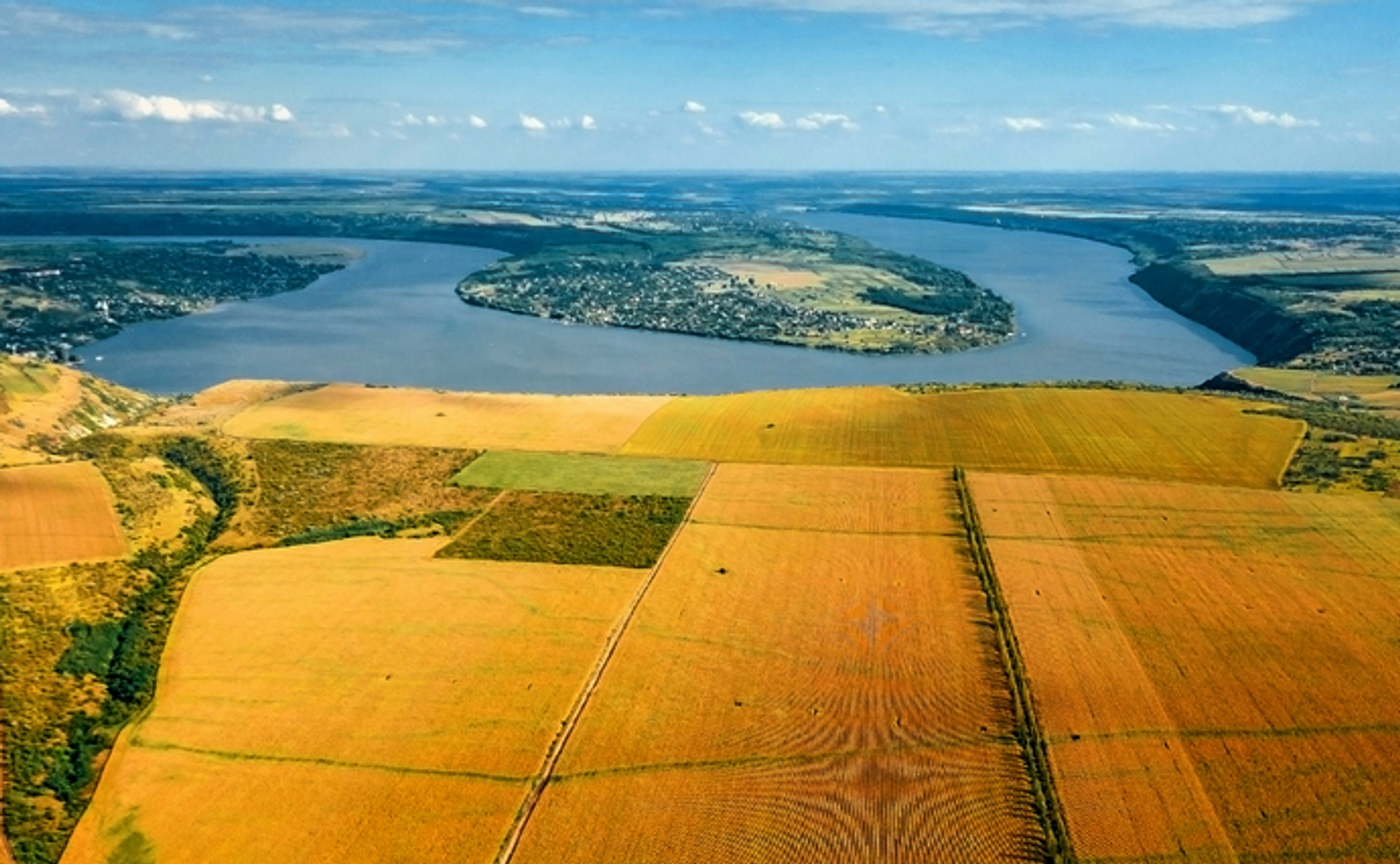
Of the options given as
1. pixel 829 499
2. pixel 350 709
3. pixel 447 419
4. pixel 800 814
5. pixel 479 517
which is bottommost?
pixel 350 709

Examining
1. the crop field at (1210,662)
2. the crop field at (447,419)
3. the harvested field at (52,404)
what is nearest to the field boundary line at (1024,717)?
the crop field at (1210,662)

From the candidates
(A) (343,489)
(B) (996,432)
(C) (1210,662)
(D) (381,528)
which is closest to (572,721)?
(D) (381,528)

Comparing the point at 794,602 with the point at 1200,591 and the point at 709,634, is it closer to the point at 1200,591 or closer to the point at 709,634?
the point at 709,634

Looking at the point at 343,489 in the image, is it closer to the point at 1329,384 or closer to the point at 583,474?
the point at 583,474

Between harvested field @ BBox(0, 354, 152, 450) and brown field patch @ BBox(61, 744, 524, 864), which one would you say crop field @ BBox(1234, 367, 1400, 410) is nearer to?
brown field patch @ BBox(61, 744, 524, 864)

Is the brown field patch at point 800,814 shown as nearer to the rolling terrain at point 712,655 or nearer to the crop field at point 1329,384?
the rolling terrain at point 712,655
